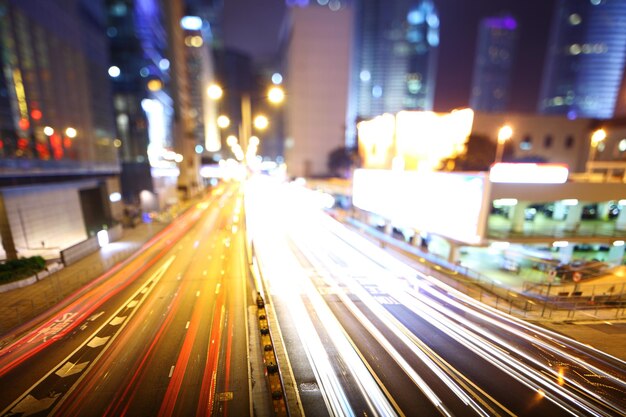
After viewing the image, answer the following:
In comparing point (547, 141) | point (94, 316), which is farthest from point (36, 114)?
point (547, 141)

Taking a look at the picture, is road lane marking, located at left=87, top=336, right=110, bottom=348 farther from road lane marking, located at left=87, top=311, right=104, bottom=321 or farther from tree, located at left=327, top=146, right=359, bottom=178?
tree, located at left=327, top=146, right=359, bottom=178

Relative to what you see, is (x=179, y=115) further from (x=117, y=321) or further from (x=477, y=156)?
(x=117, y=321)

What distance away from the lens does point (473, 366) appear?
10398 mm

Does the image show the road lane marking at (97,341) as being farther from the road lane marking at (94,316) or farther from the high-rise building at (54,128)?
the high-rise building at (54,128)

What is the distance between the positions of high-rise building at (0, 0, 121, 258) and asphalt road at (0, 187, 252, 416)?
1196 centimetres

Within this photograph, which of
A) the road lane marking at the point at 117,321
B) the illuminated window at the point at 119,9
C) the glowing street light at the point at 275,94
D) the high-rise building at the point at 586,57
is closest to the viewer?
the glowing street light at the point at 275,94

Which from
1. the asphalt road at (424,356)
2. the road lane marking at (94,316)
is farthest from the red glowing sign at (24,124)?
the asphalt road at (424,356)

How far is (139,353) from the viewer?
10.7 meters

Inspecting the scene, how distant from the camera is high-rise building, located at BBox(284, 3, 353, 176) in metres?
102

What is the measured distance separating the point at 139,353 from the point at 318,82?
4283 inches

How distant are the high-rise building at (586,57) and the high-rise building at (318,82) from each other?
178750mm

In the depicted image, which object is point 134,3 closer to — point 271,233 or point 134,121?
point 134,121

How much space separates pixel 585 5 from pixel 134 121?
27002 centimetres

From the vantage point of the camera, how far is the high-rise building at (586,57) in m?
168
